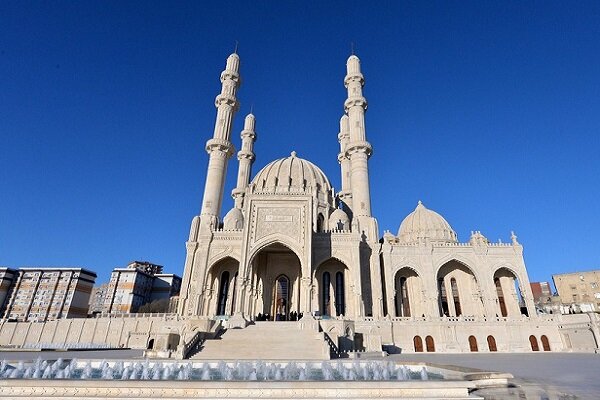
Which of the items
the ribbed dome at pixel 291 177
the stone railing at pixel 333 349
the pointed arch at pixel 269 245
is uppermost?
the ribbed dome at pixel 291 177

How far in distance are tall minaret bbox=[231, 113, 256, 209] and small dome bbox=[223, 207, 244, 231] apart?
3021 millimetres

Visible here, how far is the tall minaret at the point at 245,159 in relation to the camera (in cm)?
3559

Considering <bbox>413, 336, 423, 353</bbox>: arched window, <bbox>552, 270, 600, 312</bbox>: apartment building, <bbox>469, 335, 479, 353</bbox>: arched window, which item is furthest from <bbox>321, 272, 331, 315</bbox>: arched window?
<bbox>552, 270, 600, 312</bbox>: apartment building

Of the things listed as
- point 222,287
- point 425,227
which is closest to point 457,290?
point 425,227

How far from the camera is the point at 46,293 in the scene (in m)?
48.6

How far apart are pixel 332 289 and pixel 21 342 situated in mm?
27324

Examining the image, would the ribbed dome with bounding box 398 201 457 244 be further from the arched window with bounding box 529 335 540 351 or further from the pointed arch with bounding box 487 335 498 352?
the pointed arch with bounding box 487 335 498 352

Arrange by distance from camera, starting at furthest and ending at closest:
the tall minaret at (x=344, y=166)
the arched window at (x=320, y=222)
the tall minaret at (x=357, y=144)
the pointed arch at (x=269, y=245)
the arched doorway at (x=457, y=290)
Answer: the tall minaret at (x=344, y=166), the arched window at (x=320, y=222), the tall minaret at (x=357, y=144), the arched doorway at (x=457, y=290), the pointed arch at (x=269, y=245)

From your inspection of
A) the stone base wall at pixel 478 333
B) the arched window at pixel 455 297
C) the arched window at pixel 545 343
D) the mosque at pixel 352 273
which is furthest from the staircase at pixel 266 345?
Answer: the arched window at pixel 455 297

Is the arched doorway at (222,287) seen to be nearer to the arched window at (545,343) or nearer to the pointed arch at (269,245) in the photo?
the pointed arch at (269,245)

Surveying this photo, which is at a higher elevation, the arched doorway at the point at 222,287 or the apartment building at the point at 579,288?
the apartment building at the point at 579,288

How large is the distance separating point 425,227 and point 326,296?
45.8 feet

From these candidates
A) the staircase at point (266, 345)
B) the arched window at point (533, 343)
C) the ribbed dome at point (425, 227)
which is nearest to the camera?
the staircase at point (266, 345)

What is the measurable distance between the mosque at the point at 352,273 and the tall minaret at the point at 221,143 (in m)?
0.12
